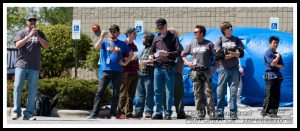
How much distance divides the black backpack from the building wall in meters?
8.15

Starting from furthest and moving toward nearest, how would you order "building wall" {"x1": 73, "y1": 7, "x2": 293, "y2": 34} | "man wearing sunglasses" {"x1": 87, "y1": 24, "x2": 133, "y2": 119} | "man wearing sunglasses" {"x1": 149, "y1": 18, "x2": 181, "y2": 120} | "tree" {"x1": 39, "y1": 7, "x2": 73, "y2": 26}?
"tree" {"x1": 39, "y1": 7, "x2": 73, "y2": 26} < "building wall" {"x1": 73, "y1": 7, "x2": 293, "y2": 34} < "man wearing sunglasses" {"x1": 87, "y1": 24, "x2": 133, "y2": 119} < "man wearing sunglasses" {"x1": 149, "y1": 18, "x2": 181, "y2": 120}

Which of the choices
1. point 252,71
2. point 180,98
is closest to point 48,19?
point 252,71

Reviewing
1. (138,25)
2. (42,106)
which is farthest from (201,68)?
(138,25)

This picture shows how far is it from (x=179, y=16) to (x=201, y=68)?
32.0ft

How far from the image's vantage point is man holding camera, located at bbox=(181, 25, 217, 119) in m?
11.6

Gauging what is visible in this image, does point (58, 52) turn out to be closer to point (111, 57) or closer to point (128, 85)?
point (128, 85)

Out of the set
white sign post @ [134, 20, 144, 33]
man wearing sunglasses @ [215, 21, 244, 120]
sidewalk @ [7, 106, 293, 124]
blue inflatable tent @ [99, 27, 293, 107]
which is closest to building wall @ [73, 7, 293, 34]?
white sign post @ [134, 20, 144, 33]

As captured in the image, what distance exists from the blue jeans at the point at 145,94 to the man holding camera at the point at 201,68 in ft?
3.07

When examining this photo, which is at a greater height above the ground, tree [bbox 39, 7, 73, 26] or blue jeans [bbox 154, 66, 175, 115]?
tree [bbox 39, 7, 73, 26]

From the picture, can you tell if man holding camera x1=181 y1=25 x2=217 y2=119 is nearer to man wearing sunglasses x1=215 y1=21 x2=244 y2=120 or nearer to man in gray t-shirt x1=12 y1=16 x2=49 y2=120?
man wearing sunglasses x1=215 y1=21 x2=244 y2=120

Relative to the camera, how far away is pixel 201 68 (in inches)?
455

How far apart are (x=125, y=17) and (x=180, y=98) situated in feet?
30.2

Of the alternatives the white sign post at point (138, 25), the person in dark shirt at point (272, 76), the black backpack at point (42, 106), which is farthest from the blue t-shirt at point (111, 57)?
the white sign post at point (138, 25)

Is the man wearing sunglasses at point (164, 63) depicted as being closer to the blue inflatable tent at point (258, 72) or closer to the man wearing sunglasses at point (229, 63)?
the man wearing sunglasses at point (229, 63)
